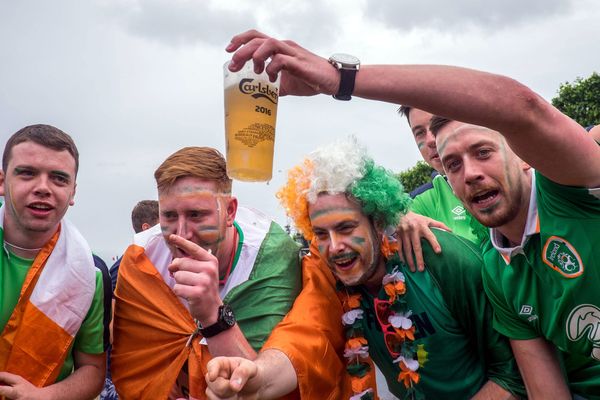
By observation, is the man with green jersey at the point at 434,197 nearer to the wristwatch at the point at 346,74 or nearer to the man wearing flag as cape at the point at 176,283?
the man wearing flag as cape at the point at 176,283

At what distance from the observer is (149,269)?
3.39 metres

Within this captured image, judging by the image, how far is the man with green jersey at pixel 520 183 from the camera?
68.4 inches

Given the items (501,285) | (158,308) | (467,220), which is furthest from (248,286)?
(467,220)

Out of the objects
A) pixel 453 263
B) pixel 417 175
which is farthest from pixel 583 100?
pixel 453 263

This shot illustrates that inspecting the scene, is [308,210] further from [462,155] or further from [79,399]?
[79,399]

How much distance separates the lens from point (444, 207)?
4203 millimetres

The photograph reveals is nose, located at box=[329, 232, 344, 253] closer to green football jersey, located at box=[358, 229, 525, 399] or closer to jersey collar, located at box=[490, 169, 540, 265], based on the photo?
green football jersey, located at box=[358, 229, 525, 399]

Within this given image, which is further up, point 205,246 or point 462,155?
point 462,155

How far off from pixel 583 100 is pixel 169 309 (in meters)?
12.3

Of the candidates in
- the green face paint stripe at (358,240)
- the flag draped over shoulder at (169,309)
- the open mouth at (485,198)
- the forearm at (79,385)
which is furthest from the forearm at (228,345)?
the open mouth at (485,198)

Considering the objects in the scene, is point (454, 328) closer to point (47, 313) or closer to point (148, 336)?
point (148, 336)

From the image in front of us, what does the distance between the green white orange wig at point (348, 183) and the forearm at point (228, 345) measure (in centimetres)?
88

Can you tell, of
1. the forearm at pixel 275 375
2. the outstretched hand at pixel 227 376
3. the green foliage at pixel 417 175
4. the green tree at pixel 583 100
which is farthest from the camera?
the green foliage at pixel 417 175

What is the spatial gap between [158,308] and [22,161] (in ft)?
3.78
